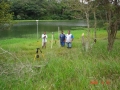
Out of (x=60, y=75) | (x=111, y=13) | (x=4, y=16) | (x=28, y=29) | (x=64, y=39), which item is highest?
Answer: (x=4, y=16)

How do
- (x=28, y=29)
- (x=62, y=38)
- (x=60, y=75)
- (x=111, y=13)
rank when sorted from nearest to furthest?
1. (x=60, y=75)
2. (x=111, y=13)
3. (x=62, y=38)
4. (x=28, y=29)

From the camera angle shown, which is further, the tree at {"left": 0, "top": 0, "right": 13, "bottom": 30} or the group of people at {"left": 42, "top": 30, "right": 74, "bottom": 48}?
the group of people at {"left": 42, "top": 30, "right": 74, "bottom": 48}

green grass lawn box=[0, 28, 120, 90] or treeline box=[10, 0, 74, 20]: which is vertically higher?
treeline box=[10, 0, 74, 20]

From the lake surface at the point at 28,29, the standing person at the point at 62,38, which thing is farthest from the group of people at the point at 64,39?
the lake surface at the point at 28,29

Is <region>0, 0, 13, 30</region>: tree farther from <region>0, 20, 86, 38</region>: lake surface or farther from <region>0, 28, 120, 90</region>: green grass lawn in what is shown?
<region>0, 20, 86, 38</region>: lake surface

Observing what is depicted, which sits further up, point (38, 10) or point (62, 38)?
point (38, 10)

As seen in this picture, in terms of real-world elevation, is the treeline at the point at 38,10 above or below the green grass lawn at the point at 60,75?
above

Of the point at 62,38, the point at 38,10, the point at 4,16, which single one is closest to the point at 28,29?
the point at 62,38

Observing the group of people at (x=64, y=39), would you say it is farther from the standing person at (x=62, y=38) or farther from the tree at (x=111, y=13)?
the tree at (x=111, y=13)

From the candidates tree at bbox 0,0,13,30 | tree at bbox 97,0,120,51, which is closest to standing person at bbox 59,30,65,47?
tree at bbox 0,0,13,30

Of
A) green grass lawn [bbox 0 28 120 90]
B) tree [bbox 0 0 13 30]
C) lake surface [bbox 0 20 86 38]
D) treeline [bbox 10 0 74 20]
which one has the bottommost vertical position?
green grass lawn [bbox 0 28 120 90]

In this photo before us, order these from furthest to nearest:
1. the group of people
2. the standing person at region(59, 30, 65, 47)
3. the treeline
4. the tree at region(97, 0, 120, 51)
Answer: the treeline → the standing person at region(59, 30, 65, 47) → the group of people → the tree at region(97, 0, 120, 51)

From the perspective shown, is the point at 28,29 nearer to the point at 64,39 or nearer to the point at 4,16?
the point at 64,39

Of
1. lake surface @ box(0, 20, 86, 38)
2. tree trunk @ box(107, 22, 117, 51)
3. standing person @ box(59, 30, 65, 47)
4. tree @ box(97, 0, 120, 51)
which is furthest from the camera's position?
lake surface @ box(0, 20, 86, 38)
